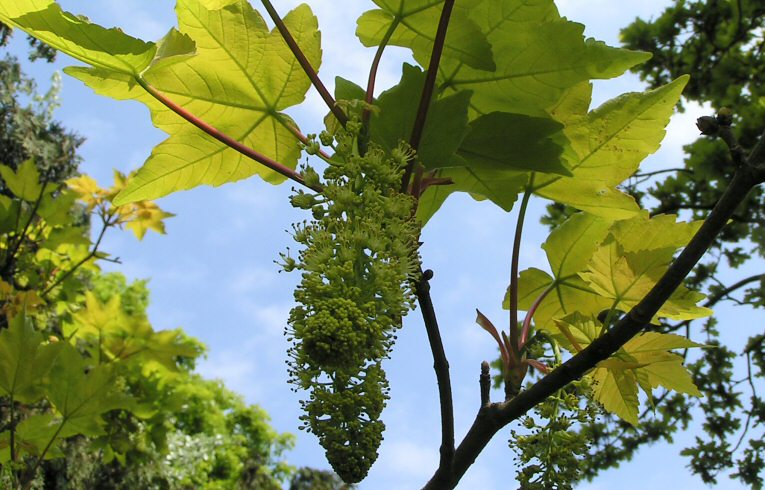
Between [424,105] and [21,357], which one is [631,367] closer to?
[424,105]

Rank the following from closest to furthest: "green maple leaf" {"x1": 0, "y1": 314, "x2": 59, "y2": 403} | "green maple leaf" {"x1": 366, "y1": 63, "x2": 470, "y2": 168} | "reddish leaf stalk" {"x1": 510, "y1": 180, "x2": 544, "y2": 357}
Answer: "green maple leaf" {"x1": 366, "y1": 63, "x2": 470, "y2": 168}, "reddish leaf stalk" {"x1": 510, "y1": 180, "x2": 544, "y2": 357}, "green maple leaf" {"x1": 0, "y1": 314, "x2": 59, "y2": 403}

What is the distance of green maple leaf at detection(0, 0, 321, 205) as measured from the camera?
117 centimetres

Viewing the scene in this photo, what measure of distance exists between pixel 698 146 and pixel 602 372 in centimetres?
671

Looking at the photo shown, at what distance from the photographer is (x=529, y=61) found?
1204 mm

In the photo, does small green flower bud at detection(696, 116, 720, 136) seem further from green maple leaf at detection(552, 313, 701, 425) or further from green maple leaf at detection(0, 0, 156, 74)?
green maple leaf at detection(0, 0, 156, 74)

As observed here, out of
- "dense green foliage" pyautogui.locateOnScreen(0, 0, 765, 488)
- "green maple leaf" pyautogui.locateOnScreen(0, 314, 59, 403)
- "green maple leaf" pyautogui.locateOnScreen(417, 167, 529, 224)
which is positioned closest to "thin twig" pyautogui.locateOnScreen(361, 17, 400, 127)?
"dense green foliage" pyautogui.locateOnScreen(0, 0, 765, 488)

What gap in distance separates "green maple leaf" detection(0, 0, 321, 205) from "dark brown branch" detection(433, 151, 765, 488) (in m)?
0.62

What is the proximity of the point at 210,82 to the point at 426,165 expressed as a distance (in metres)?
0.46

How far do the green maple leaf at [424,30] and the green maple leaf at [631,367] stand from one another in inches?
17.5

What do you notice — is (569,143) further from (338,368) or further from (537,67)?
(338,368)

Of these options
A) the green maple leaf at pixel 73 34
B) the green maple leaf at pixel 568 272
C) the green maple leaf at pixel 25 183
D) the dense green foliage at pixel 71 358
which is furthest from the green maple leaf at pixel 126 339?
the green maple leaf at pixel 73 34

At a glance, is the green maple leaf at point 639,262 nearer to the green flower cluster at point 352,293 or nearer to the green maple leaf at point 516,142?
the green maple leaf at point 516,142

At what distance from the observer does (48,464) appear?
809 cm

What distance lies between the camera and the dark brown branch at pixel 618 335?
869 mm
